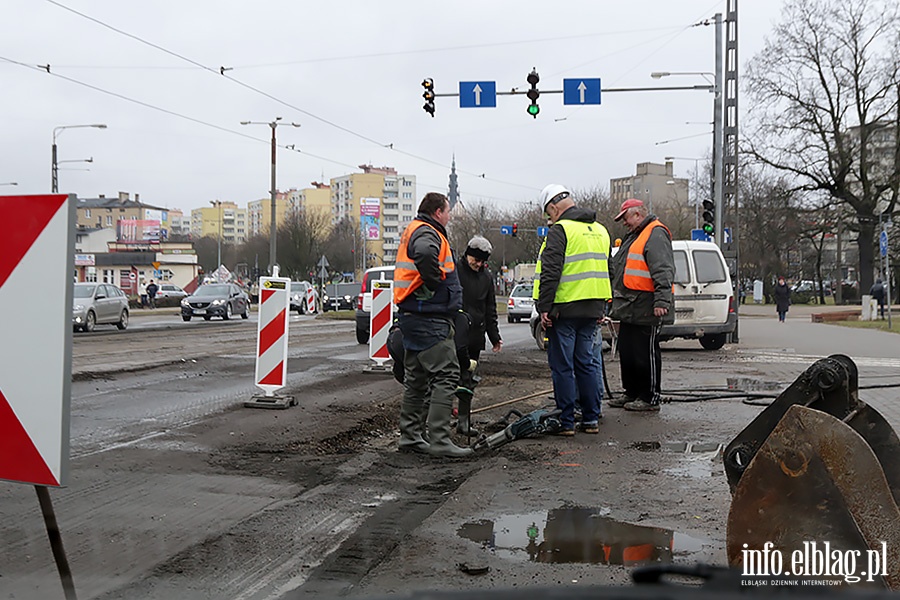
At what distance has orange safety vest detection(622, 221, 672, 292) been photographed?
9.20 metres

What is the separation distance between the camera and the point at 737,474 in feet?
13.7

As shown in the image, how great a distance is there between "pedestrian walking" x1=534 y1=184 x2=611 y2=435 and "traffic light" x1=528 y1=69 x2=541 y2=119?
57.0 ft

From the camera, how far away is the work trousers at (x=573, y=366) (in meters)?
8.09

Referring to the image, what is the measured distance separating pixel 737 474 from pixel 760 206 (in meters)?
64.0

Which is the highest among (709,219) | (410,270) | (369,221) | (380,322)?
(369,221)

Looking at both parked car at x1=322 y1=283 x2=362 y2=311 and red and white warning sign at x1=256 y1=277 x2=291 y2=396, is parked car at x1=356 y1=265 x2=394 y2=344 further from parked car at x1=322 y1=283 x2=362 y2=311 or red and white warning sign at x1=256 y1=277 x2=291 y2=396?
parked car at x1=322 y1=283 x2=362 y2=311

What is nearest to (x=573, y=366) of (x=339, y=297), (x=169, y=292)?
(x=339, y=297)

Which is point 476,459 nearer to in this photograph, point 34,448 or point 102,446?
point 102,446

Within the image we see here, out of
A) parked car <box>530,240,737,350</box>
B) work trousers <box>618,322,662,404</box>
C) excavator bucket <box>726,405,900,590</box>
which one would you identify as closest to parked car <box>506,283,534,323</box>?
parked car <box>530,240,737,350</box>

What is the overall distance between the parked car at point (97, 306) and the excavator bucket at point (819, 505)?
28.4 metres

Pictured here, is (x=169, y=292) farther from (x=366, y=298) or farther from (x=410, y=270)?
(x=410, y=270)

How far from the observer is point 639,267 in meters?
9.31

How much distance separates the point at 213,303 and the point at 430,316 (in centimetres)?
3398

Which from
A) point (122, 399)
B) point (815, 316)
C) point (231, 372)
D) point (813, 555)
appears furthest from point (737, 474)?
point (815, 316)
